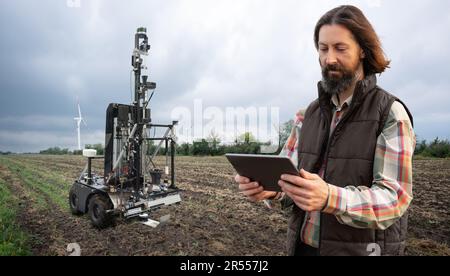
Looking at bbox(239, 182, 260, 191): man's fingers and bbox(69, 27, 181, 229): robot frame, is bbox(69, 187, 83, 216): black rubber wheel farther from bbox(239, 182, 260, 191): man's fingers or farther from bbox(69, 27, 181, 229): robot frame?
bbox(239, 182, 260, 191): man's fingers

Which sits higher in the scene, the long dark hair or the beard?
the long dark hair

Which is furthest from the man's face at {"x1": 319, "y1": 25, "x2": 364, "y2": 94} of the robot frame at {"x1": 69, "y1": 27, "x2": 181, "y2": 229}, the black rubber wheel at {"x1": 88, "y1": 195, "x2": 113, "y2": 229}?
the black rubber wheel at {"x1": 88, "y1": 195, "x2": 113, "y2": 229}

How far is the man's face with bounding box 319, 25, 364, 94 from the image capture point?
1.23 metres

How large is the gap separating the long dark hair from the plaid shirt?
266 millimetres

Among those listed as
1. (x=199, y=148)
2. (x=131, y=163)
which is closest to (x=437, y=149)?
(x=199, y=148)

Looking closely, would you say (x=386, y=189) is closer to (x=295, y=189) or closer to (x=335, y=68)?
(x=295, y=189)

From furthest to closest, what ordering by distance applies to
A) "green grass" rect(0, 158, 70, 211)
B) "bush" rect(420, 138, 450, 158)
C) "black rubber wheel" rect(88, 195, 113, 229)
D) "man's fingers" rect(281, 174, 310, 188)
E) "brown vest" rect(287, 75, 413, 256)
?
"bush" rect(420, 138, 450, 158), "green grass" rect(0, 158, 70, 211), "black rubber wheel" rect(88, 195, 113, 229), "brown vest" rect(287, 75, 413, 256), "man's fingers" rect(281, 174, 310, 188)

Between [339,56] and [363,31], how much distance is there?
14 centimetres

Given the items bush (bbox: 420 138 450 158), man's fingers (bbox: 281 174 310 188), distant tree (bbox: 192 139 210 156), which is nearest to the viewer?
man's fingers (bbox: 281 174 310 188)

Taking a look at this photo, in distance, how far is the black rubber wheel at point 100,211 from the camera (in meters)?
4.27

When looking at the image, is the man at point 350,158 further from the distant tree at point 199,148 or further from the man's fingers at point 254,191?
the distant tree at point 199,148

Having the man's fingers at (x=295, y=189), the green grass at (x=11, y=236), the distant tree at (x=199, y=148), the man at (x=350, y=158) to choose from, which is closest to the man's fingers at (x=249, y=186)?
the man at (x=350, y=158)
